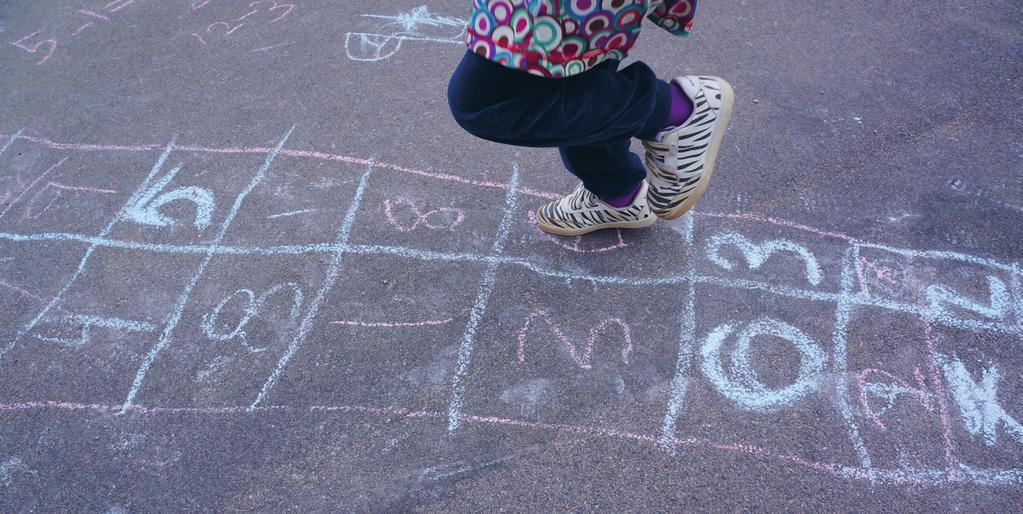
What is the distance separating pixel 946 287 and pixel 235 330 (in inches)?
87.9

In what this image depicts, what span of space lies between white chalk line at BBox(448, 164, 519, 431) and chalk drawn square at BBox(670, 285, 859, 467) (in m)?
0.60

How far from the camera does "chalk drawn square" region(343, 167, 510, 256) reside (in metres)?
2.34

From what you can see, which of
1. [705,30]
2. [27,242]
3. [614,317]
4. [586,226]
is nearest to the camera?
[614,317]

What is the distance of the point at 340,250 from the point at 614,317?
96 cm

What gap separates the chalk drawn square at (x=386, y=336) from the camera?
1931 mm

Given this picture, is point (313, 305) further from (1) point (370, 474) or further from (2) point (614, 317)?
(2) point (614, 317)

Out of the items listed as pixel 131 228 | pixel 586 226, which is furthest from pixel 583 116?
pixel 131 228

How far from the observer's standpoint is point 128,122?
2.95 meters

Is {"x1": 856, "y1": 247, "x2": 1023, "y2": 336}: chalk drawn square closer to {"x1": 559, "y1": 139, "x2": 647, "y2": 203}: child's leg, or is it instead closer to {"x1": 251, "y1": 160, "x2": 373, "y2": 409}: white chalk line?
{"x1": 559, "y1": 139, "x2": 647, "y2": 203}: child's leg

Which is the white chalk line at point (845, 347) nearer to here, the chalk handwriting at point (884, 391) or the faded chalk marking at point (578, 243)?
the chalk handwriting at point (884, 391)

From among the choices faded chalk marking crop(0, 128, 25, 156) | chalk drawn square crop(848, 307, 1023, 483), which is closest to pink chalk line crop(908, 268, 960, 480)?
chalk drawn square crop(848, 307, 1023, 483)

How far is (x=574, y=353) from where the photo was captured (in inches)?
78.2

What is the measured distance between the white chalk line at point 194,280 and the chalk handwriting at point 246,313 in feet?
0.36

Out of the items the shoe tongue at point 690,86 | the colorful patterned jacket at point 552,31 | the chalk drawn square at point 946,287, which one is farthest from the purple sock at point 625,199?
the chalk drawn square at point 946,287
